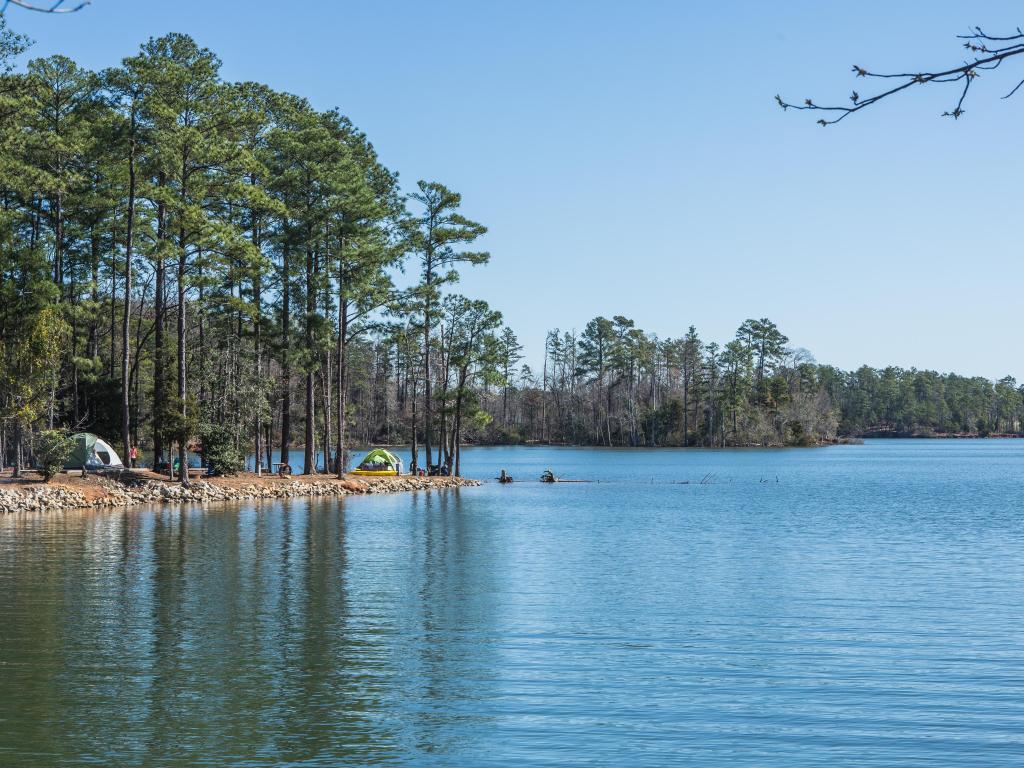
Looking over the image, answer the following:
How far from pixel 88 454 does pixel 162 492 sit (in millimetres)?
4150

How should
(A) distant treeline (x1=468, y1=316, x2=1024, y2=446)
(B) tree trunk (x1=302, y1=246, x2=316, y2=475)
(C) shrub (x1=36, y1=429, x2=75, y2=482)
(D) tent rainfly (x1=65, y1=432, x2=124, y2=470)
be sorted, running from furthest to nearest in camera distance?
(A) distant treeline (x1=468, y1=316, x2=1024, y2=446)
(B) tree trunk (x1=302, y1=246, x2=316, y2=475)
(D) tent rainfly (x1=65, y1=432, x2=124, y2=470)
(C) shrub (x1=36, y1=429, x2=75, y2=482)

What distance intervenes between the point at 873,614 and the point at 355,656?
8.71m

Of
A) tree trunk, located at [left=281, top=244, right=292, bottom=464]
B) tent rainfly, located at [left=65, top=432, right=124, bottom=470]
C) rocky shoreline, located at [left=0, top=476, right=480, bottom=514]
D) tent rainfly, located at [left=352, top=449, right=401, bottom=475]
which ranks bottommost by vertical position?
rocky shoreline, located at [left=0, top=476, right=480, bottom=514]

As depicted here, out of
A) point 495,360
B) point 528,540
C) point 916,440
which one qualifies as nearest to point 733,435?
point 916,440

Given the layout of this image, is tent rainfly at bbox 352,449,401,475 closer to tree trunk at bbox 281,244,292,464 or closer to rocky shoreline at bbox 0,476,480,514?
rocky shoreline at bbox 0,476,480,514

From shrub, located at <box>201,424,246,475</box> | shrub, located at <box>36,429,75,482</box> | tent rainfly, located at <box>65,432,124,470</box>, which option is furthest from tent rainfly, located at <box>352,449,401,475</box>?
shrub, located at <box>36,429,75,482</box>

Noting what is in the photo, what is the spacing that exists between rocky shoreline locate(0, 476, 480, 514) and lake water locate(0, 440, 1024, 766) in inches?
125

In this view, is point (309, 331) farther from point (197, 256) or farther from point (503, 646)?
point (503, 646)

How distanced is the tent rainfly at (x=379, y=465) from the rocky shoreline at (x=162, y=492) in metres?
4.67

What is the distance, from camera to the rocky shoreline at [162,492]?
33.0 meters

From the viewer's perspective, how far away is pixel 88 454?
3875 cm

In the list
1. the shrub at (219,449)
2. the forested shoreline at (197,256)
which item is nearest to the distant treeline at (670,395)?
the forested shoreline at (197,256)

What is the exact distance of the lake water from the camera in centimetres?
1003

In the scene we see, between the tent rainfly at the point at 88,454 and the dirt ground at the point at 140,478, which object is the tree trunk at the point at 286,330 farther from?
the tent rainfly at the point at 88,454
